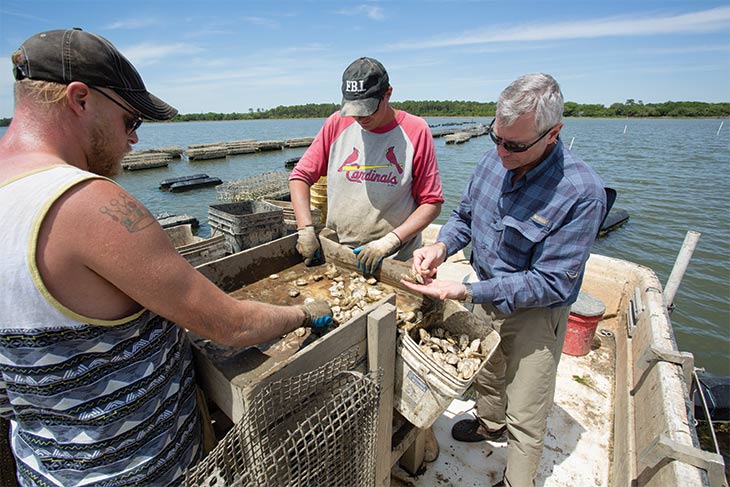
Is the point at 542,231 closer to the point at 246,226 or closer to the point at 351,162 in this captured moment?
the point at 351,162

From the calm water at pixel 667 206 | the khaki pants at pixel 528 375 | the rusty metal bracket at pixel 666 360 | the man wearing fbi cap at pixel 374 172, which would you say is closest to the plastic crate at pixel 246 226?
the man wearing fbi cap at pixel 374 172

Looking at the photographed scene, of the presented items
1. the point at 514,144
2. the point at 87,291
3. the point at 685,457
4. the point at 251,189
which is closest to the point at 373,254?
the point at 514,144

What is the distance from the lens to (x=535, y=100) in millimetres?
1777

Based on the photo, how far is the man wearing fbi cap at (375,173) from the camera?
8.77 ft

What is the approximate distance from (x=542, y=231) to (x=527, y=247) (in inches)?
5.5

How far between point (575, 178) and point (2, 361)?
242 cm

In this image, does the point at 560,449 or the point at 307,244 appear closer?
the point at 307,244

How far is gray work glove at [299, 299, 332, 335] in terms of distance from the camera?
1776 millimetres

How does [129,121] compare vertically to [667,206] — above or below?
above

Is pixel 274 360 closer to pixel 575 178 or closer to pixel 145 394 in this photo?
pixel 145 394

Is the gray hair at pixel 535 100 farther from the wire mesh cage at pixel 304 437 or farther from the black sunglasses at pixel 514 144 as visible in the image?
the wire mesh cage at pixel 304 437

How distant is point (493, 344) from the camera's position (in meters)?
1.88

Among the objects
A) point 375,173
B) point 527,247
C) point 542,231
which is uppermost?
point 375,173

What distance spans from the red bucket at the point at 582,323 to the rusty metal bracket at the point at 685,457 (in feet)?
5.59
